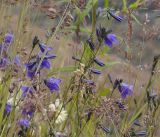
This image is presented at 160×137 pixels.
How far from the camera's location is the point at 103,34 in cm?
184

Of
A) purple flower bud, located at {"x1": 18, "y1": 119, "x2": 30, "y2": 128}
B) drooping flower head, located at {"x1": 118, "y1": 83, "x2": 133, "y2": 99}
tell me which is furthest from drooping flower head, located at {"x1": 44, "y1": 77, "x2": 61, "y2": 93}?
drooping flower head, located at {"x1": 118, "y1": 83, "x2": 133, "y2": 99}

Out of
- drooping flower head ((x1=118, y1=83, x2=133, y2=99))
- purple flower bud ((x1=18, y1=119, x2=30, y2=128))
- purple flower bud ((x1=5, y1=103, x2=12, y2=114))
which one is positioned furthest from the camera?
drooping flower head ((x1=118, y1=83, x2=133, y2=99))

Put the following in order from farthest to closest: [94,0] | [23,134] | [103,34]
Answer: [94,0], [103,34], [23,134]

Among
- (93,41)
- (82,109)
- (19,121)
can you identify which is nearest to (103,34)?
(93,41)

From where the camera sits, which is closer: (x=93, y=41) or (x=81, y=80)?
(x=81, y=80)

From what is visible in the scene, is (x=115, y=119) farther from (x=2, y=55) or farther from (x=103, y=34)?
(x=2, y=55)

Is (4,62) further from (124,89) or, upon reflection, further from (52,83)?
(124,89)

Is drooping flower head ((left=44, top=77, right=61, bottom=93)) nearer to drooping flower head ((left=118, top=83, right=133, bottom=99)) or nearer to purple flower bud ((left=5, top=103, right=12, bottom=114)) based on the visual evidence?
purple flower bud ((left=5, top=103, right=12, bottom=114))

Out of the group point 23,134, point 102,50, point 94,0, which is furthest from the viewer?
point 102,50

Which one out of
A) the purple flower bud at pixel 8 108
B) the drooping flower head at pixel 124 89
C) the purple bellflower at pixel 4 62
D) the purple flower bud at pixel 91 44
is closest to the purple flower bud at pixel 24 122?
the purple flower bud at pixel 8 108

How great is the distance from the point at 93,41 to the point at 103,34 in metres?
0.12

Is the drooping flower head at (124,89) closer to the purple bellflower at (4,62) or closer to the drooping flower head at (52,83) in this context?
the drooping flower head at (52,83)

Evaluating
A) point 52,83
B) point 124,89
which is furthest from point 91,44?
point 124,89

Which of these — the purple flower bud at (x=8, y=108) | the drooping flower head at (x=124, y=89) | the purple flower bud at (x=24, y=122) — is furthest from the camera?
the drooping flower head at (x=124, y=89)
